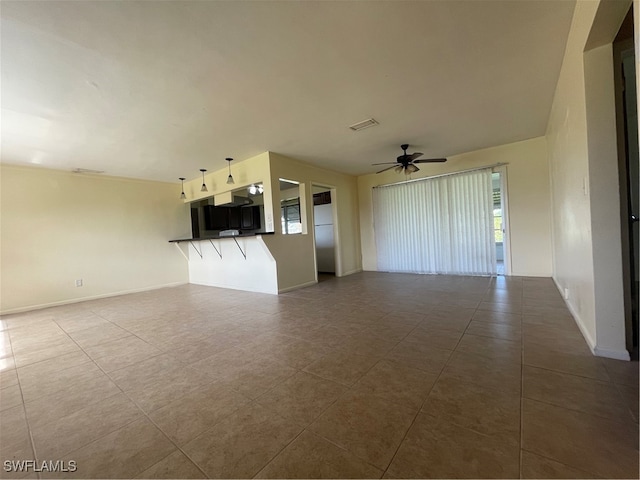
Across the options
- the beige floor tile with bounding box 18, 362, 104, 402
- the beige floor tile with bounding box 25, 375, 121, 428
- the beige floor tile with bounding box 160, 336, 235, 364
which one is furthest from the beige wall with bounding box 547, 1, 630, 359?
the beige floor tile with bounding box 18, 362, 104, 402

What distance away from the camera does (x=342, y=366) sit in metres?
1.92

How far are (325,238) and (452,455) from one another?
213 inches

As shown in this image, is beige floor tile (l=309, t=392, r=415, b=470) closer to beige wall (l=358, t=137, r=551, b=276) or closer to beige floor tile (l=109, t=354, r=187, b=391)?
beige floor tile (l=109, t=354, r=187, b=391)

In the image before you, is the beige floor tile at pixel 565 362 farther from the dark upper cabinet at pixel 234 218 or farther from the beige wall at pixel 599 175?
the dark upper cabinet at pixel 234 218

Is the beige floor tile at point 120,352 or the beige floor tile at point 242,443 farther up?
the beige floor tile at point 120,352

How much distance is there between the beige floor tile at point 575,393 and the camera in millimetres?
1314

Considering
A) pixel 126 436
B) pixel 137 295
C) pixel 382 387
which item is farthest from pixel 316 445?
pixel 137 295

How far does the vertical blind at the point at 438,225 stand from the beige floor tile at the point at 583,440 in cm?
414

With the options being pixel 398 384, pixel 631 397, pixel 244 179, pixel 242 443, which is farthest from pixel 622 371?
pixel 244 179

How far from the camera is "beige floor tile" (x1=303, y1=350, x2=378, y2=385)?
70.0 inches

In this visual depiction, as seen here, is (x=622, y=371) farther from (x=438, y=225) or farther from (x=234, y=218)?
(x=234, y=218)

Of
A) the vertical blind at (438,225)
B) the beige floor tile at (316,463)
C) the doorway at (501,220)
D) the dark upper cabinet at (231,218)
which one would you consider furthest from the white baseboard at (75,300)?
the doorway at (501,220)

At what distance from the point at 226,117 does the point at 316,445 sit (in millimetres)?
3204

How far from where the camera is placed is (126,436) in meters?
1.34
